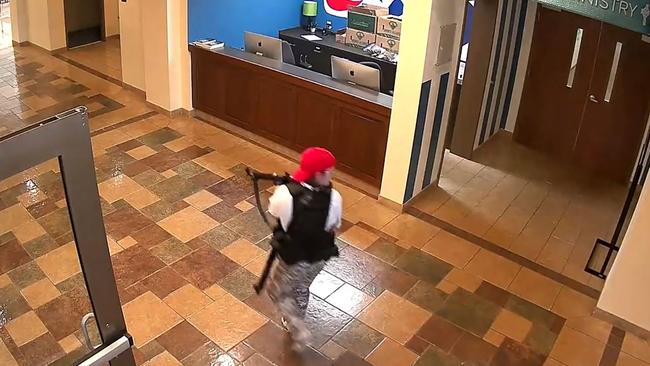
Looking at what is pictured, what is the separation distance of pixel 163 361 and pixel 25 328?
0.82m

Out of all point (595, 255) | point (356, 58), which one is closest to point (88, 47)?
point (356, 58)

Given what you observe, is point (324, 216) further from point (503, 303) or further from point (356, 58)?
point (356, 58)

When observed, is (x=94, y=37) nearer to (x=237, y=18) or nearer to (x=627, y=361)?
(x=237, y=18)

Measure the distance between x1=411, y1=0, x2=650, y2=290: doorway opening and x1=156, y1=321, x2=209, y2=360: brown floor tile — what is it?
2.48 m

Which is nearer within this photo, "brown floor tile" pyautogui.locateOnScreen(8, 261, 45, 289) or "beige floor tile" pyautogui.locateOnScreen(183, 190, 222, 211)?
"brown floor tile" pyautogui.locateOnScreen(8, 261, 45, 289)

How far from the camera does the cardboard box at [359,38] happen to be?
711 centimetres

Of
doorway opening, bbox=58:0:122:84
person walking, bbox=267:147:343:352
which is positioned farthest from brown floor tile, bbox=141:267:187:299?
doorway opening, bbox=58:0:122:84

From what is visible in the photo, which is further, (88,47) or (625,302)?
(88,47)

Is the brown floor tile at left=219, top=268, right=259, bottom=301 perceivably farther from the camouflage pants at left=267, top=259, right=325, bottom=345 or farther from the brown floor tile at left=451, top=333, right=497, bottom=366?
the brown floor tile at left=451, top=333, right=497, bottom=366

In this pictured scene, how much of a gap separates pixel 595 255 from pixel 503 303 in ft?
3.95

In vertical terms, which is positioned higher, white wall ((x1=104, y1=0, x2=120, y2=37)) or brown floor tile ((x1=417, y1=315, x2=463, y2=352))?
white wall ((x1=104, y1=0, x2=120, y2=37))

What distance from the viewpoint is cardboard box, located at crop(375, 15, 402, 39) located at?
6.89 metres

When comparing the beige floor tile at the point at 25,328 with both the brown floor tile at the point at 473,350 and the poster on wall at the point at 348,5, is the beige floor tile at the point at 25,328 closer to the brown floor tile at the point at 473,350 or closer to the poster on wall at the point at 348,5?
the brown floor tile at the point at 473,350

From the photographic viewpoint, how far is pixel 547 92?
6832 millimetres
